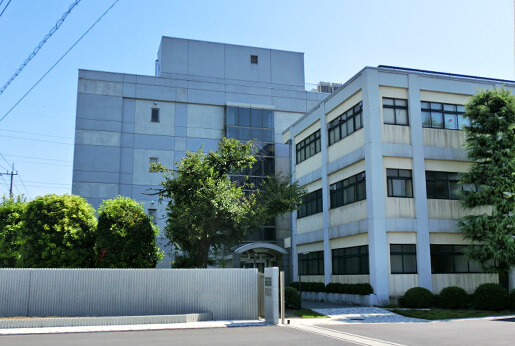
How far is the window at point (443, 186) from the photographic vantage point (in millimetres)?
28531

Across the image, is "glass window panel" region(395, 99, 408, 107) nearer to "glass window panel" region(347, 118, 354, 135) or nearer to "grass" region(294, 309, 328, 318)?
"glass window panel" region(347, 118, 354, 135)

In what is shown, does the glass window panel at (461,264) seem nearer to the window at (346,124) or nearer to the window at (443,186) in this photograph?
the window at (443,186)

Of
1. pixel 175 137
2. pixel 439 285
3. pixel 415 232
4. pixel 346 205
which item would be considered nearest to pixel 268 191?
pixel 346 205

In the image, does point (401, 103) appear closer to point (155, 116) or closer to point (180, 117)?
point (180, 117)

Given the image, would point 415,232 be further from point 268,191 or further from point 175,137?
point 175,137

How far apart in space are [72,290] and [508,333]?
49.3ft

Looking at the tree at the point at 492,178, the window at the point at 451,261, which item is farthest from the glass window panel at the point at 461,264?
the tree at the point at 492,178

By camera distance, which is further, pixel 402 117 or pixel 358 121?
pixel 358 121

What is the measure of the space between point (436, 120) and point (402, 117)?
79.2 inches

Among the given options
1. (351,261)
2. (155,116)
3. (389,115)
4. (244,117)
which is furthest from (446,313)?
(155,116)

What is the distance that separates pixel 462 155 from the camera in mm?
29203

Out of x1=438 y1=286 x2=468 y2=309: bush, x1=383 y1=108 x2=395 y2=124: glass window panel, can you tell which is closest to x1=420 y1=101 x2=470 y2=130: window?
x1=383 y1=108 x2=395 y2=124: glass window panel

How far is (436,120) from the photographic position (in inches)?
1150

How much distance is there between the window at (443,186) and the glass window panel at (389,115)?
11.2ft
